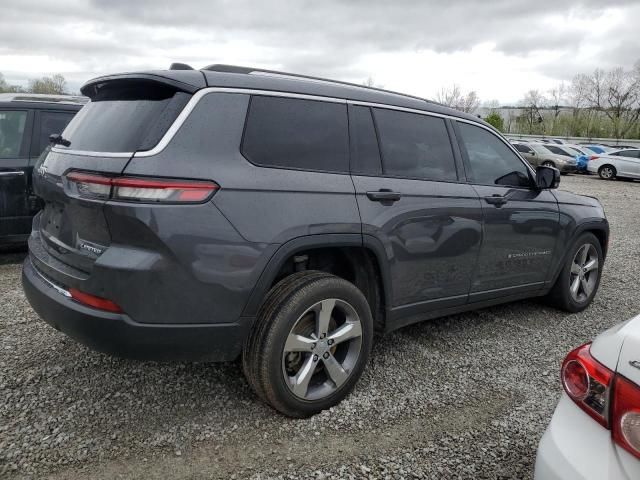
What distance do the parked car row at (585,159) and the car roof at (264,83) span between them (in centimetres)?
2017

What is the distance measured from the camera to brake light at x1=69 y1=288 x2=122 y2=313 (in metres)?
2.32

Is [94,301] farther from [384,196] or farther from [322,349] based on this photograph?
[384,196]

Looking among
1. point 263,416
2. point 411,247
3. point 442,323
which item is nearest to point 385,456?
point 263,416

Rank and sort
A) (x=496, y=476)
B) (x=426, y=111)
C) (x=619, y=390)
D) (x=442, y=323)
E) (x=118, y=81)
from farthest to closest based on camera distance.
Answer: (x=442, y=323) → (x=426, y=111) → (x=118, y=81) → (x=496, y=476) → (x=619, y=390)

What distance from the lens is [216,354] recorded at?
2.54m

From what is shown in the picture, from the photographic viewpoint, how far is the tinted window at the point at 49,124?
17.8 ft

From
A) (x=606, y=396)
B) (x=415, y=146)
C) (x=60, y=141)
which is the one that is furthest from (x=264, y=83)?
(x=606, y=396)

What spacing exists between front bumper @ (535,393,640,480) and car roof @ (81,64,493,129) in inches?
78.3

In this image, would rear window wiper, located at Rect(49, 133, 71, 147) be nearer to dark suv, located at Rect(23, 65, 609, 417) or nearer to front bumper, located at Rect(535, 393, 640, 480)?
dark suv, located at Rect(23, 65, 609, 417)

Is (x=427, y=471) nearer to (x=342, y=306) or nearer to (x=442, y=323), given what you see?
(x=342, y=306)

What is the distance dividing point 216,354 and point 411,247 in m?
1.33

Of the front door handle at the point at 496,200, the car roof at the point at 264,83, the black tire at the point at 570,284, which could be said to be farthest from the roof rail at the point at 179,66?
the black tire at the point at 570,284

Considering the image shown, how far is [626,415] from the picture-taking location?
57.4 inches

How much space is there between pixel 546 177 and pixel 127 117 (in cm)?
314
